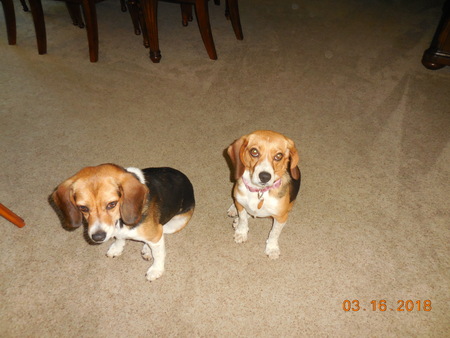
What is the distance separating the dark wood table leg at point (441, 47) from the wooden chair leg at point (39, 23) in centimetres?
509

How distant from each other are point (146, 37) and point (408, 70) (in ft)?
12.1

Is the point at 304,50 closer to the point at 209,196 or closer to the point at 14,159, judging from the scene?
the point at 209,196

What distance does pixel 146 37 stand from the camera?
4.34 meters

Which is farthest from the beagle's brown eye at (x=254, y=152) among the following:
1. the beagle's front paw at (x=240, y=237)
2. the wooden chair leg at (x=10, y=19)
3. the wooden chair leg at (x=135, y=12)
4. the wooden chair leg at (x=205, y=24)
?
the wooden chair leg at (x=10, y=19)

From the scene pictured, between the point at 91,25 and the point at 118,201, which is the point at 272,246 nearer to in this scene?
the point at 118,201

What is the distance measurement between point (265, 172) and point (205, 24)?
2900 millimetres

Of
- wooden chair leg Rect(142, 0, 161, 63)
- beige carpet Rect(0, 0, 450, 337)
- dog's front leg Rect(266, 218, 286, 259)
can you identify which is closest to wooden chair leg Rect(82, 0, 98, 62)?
beige carpet Rect(0, 0, 450, 337)

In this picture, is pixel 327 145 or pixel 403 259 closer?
pixel 403 259

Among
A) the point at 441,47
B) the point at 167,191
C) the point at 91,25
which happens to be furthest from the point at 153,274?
the point at 441,47

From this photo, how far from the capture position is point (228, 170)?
114 inches

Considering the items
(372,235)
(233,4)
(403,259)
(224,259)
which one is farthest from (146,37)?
(403,259)

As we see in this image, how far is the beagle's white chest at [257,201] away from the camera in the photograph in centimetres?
196

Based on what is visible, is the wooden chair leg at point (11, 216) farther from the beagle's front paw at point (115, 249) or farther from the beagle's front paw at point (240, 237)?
the beagle's front paw at point (240, 237)

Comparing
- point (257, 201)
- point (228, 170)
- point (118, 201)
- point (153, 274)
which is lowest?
point (153, 274)
